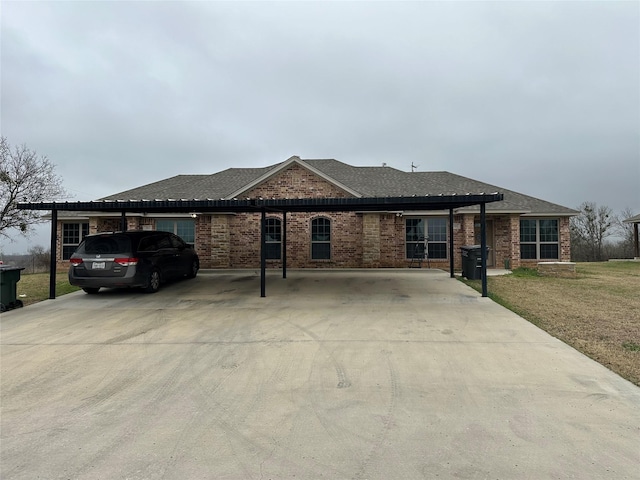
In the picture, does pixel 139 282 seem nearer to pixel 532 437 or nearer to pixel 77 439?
pixel 77 439

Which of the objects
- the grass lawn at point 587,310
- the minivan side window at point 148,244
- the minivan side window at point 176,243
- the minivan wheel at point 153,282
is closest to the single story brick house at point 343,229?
the grass lawn at point 587,310

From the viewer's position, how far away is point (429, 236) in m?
17.3

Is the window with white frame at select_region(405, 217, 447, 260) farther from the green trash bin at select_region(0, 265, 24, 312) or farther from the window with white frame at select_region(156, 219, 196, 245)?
the green trash bin at select_region(0, 265, 24, 312)

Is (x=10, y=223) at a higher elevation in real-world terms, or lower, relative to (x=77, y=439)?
higher

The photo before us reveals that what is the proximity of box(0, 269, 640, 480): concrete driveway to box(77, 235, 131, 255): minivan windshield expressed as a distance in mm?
2269

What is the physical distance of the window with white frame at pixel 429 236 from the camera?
17.2 metres

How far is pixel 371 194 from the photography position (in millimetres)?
17422

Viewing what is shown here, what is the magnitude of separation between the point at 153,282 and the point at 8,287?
3.11 m

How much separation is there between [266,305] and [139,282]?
3546 millimetres

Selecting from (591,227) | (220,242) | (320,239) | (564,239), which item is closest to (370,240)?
(320,239)

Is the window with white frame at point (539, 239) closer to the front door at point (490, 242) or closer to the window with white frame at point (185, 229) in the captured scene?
the front door at point (490, 242)

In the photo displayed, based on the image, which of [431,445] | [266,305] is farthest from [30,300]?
[431,445]

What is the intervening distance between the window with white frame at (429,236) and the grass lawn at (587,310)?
3498mm

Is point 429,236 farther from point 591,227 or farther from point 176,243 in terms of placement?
point 591,227
